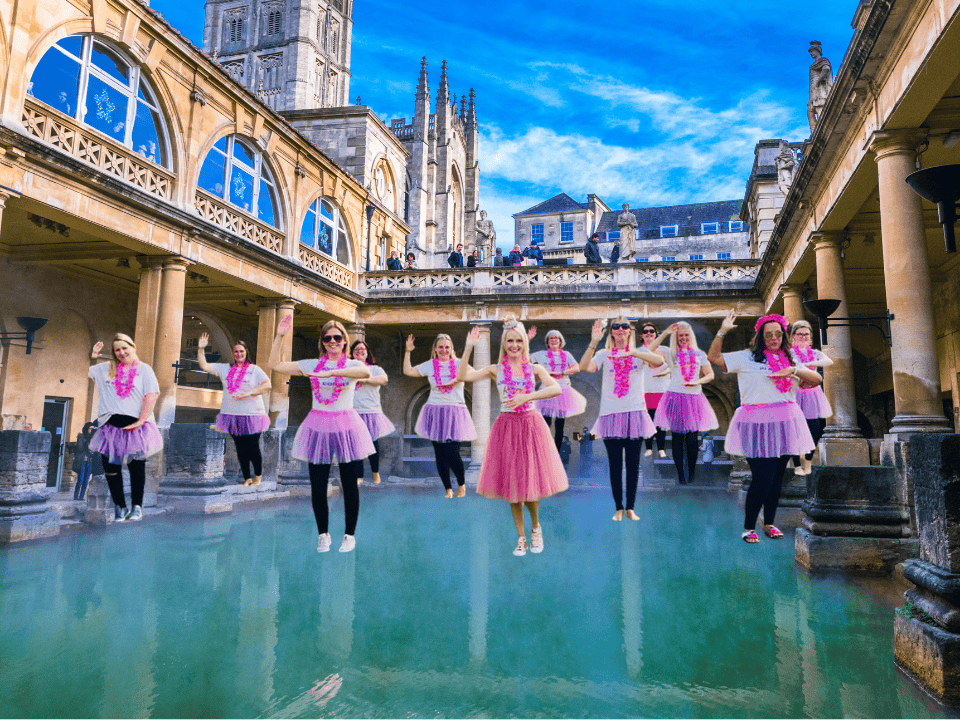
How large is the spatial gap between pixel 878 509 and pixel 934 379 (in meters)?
2.25

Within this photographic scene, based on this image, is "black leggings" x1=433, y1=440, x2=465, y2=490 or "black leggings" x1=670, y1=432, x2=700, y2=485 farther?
"black leggings" x1=433, y1=440, x2=465, y2=490

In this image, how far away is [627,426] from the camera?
568cm

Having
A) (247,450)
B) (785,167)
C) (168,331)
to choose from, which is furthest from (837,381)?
(168,331)

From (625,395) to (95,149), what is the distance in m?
11.5

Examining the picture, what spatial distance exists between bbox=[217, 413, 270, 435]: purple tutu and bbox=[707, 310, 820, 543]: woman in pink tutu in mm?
4695

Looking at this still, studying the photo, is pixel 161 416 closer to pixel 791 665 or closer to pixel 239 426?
pixel 239 426

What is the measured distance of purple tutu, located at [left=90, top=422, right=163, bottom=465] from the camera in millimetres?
6109

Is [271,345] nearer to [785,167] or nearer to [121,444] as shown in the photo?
[121,444]

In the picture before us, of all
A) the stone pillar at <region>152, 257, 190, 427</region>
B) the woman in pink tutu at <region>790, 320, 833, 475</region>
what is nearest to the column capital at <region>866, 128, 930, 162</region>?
the woman in pink tutu at <region>790, 320, 833, 475</region>

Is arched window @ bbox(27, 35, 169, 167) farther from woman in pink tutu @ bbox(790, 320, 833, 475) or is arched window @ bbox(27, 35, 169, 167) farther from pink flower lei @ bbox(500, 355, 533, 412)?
woman in pink tutu @ bbox(790, 320, 833, 475)

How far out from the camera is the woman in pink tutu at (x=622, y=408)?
5.67 meters

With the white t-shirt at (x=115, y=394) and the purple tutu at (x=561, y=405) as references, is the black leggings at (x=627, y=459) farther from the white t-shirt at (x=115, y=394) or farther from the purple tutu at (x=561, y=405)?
the white t-shirt at (x=115, y=394)

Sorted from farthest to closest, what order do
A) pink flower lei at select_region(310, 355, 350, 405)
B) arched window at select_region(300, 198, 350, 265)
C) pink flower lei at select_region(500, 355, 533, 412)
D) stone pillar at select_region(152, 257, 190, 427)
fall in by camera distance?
arched window at select_region(300, 198, 350, 265), stone pillar at select_region(152, 257, 190, 427), pink flower lei at select_region(310, 355, 350, 405), pink flower lei at select_region(500, 355, 533, 412)

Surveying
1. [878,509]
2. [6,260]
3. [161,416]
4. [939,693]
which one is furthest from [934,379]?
[6,260]
